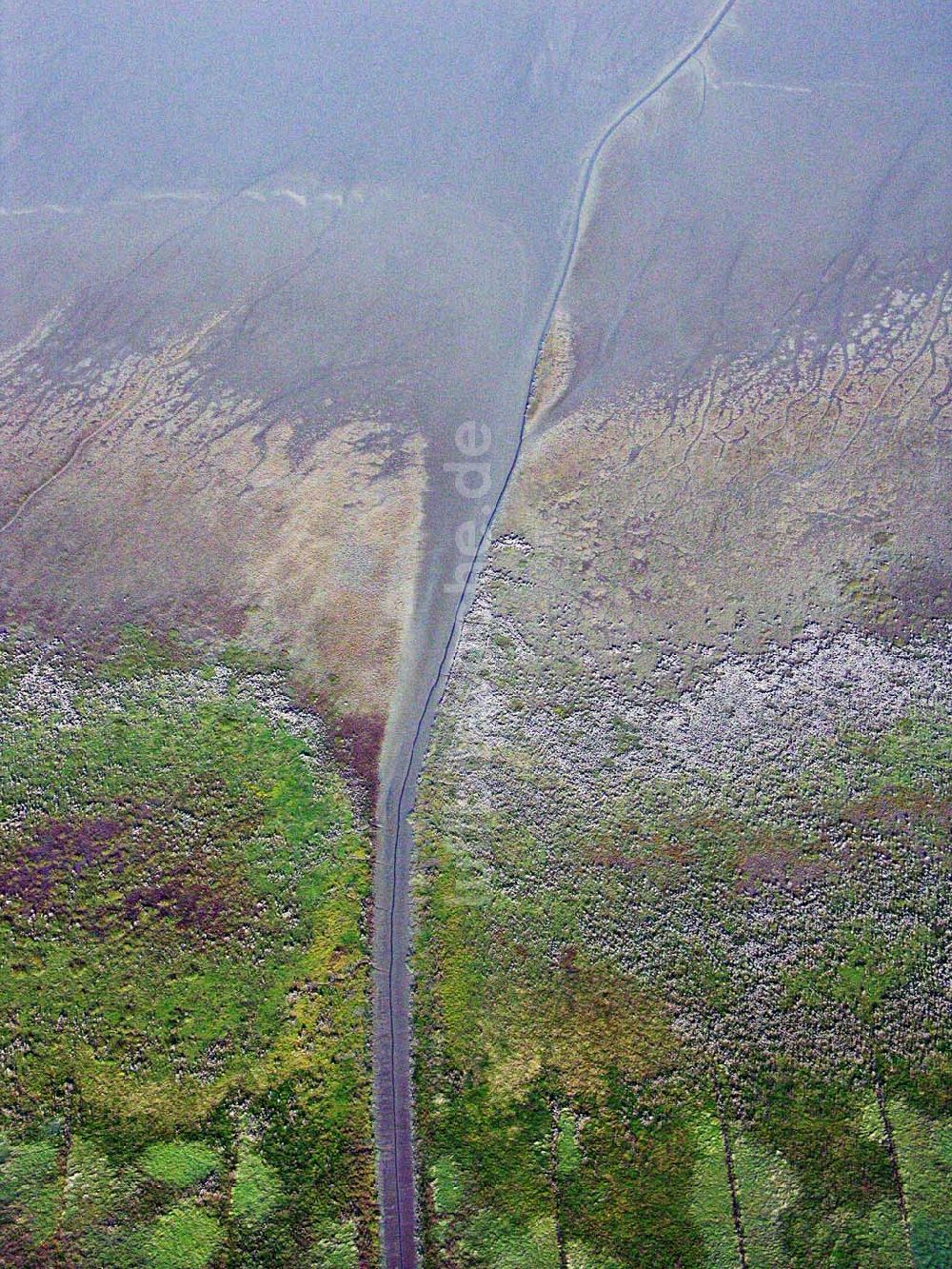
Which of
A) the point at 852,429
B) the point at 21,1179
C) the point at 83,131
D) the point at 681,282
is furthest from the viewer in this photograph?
the point at 83,131

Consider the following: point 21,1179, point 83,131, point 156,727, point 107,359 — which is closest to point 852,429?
point 156,727

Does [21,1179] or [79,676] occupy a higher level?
[79,676]

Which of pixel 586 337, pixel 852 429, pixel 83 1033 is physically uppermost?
pixel 586 337

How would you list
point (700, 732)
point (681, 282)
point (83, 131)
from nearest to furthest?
point (700, 732), point (681, 282), point (83, 131)

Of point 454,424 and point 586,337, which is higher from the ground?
point 586,337

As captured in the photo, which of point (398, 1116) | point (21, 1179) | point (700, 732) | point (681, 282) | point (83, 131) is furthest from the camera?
point (83, 131)

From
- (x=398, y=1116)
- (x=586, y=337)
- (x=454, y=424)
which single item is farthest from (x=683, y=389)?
(x=398, y=1116)

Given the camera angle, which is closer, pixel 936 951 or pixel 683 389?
pixel 936 951

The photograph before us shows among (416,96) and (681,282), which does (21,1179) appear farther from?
(416,96)

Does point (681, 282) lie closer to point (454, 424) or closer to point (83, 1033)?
point (454, 424)
